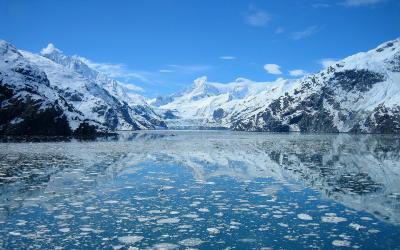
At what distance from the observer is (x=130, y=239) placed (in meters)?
17.1

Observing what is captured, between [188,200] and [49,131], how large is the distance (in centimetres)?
15548

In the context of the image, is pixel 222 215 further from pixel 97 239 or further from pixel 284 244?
pixel 97 239

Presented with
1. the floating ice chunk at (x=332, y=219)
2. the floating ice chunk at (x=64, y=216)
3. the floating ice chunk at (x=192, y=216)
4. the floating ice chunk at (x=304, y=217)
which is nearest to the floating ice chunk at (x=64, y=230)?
the floating ice chunk at (x=64, y=216)

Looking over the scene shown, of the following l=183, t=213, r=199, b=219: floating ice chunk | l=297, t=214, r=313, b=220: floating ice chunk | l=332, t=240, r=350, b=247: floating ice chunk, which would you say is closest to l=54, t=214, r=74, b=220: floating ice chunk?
l=183, t=213, r=199, b=219: floating ice chunk

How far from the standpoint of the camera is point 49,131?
168 meters

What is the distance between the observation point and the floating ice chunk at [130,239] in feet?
54.6

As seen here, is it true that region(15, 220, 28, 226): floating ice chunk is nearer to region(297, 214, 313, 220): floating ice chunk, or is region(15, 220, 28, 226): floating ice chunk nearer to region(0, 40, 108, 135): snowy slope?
region(297, 214, 313, 220): floating ice chunk

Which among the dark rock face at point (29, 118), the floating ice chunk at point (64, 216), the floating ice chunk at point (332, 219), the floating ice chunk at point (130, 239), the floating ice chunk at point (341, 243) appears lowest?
the floating ice chunk at point (130, 239)

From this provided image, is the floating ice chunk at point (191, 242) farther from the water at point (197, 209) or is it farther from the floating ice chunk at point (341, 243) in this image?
the floating ice chunk at point (341, 243)

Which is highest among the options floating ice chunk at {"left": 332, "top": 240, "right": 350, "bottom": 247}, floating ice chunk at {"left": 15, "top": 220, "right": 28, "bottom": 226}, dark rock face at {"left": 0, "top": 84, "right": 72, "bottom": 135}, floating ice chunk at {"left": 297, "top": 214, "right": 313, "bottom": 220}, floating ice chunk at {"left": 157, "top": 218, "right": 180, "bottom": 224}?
dark rock face at {"left": 0, "top": 84, "right": 72, "bottom": 135}

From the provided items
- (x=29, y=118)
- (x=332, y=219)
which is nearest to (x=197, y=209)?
(x=332, y=219)

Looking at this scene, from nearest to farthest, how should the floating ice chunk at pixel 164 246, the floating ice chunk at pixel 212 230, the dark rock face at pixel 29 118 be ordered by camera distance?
1. the floating ice chunk at pixel 164 246
2. the floating ice chunk at pixel 212 230
3. the dark rock face at pixel 29 118

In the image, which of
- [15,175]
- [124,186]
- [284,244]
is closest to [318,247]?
[284,244]

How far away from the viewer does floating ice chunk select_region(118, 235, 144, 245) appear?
54.6 ft
